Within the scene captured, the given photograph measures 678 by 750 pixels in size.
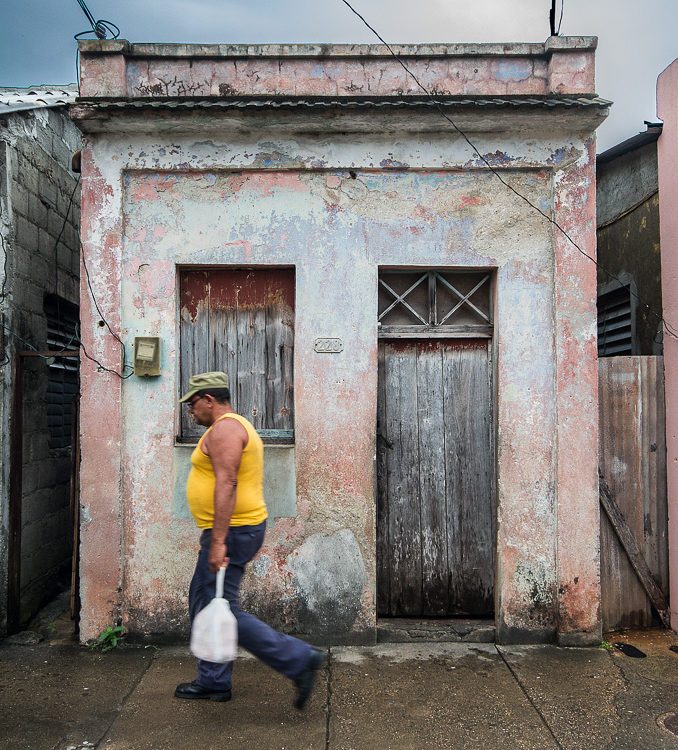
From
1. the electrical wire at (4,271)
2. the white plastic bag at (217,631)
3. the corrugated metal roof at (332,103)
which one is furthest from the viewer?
the electrical wire at (4,271)

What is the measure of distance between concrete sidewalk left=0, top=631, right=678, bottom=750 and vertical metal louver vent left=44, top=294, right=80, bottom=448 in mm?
1971

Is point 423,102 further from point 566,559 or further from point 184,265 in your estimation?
point 566,559

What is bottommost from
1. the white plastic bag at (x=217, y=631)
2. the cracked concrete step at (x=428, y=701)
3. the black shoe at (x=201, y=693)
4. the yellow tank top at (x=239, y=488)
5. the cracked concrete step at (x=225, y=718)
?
the cracked concrete step at (x=428, y=701)

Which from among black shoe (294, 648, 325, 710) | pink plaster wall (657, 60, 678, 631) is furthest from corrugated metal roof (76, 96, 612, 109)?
black shoe (294, 648, 325, 710)

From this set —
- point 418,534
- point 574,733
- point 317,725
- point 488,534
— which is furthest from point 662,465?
point 317,725

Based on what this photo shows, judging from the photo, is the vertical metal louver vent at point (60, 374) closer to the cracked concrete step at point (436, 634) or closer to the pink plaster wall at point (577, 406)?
the cracked concrete step at point (436, 634)

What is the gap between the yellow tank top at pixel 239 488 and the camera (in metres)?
3.51

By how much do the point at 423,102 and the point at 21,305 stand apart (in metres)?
3.66

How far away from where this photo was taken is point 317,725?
3.43 m

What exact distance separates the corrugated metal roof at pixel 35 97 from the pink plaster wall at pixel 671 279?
4824 mm

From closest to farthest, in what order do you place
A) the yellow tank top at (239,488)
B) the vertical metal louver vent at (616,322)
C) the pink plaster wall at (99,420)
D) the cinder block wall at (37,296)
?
the yellow tank top at (239,488) → the pink plaster wall at (99,420) → the cinder block wall at (37,296) → the vertical metal louver vent at (616,322)

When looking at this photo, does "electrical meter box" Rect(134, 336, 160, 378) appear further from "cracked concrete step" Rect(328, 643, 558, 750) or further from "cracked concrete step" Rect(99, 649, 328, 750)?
"cracked concrete step" Rect(328, 643, 558, 750)

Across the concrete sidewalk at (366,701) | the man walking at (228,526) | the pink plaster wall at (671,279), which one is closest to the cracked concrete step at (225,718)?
the concrete sidewalk at (366,701)

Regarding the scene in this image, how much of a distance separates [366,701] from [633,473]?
287 centimetres
